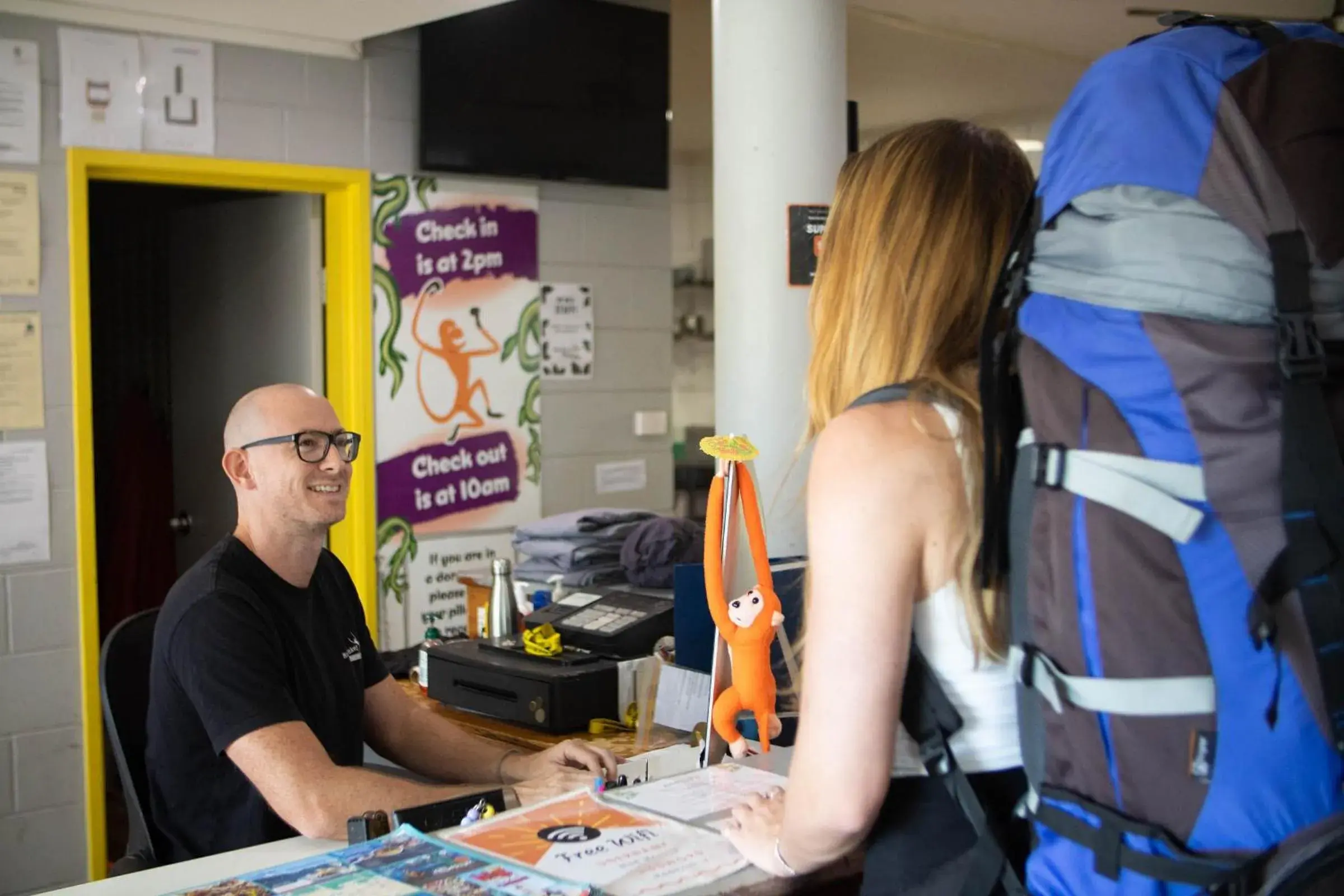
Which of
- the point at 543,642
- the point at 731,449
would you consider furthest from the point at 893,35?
the point at 731,449

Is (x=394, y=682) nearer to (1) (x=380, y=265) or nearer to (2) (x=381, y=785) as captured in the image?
(2) (x=381, y=785)

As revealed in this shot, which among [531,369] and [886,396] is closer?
[886,396]

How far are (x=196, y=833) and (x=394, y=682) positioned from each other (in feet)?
1.91

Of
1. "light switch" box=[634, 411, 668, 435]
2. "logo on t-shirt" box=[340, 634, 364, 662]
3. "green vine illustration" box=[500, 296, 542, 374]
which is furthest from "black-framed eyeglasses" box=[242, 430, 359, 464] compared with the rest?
"light switch" box=[634, 411, 668, 435]

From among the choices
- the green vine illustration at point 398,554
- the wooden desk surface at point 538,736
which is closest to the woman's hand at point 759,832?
the wooden desk surface at point 538,736

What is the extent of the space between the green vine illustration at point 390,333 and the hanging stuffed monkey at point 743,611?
8.50 feet

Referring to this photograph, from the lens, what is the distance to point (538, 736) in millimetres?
2648

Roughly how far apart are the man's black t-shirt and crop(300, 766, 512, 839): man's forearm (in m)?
0.14

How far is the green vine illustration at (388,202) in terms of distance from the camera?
14.2 ft

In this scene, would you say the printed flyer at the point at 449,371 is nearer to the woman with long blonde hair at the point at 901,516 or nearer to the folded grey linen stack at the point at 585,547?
the folded grey linen stack at the point at 585,547

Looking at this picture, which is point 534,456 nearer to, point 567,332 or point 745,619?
point 567,332

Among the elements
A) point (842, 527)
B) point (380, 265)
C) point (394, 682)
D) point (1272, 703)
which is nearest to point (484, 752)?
point (394, 682)

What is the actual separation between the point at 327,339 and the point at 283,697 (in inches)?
94.7

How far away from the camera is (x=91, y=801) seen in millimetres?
3824
